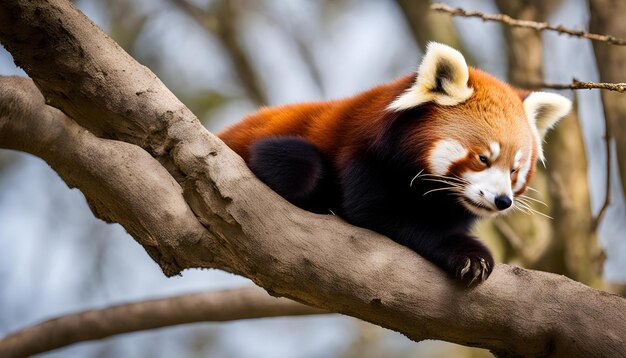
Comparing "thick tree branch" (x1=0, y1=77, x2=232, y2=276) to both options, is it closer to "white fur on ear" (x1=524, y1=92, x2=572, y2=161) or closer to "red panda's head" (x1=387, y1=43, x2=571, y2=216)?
"red panda's head" (x1=387, y1=43, x2=571, y2=216)

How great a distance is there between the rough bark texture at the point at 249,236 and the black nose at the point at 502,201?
215mm

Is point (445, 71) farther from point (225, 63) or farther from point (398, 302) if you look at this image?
point (225, 63)

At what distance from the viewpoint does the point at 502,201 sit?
225 cm

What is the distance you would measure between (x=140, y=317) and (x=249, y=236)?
1696 millimetres

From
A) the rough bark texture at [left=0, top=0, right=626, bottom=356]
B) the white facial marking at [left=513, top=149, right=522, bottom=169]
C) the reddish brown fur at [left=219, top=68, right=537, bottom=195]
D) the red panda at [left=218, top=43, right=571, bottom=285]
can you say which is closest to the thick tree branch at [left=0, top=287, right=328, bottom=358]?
the reddish brown fur at [left=219, top=68, right=537, bottom=195]

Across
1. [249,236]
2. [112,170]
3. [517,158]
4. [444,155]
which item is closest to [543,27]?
[517,158]

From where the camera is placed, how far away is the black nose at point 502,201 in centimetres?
225

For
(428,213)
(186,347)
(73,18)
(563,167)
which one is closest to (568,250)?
(563,167)

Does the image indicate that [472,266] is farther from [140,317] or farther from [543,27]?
[140,317]

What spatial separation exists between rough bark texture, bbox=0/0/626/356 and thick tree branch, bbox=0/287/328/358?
1441 millimetres

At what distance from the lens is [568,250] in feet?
12.6

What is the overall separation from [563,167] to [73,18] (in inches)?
117

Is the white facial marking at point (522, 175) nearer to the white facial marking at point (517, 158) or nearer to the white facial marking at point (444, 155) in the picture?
the white facial marking at point (517, 158)

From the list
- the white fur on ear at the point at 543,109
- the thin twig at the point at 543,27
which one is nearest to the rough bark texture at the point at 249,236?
the white fur on ear at the point at 543,109
